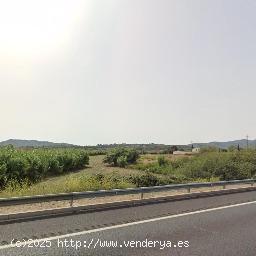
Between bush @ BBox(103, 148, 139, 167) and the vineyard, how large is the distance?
281 centimetres

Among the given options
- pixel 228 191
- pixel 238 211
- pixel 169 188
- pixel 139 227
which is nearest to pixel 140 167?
pixel 228 191

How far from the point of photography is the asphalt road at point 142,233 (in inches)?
321

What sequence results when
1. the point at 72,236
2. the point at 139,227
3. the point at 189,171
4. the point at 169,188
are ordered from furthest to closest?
the point at 189,171 → the point at 169,188 → the point at 139,227 → the point at 72,236

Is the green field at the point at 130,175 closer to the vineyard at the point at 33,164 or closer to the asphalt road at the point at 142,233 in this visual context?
the vineyard at the point at 33,164

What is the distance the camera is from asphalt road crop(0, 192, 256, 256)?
8.15 metres

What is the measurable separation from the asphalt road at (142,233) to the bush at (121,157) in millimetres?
36873

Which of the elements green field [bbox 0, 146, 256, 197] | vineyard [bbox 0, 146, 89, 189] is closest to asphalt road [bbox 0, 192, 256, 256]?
green field [bbox 0, 146, 256, 197]

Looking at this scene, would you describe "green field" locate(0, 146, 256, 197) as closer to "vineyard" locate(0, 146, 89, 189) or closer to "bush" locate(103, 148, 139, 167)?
"vineyard" locate(0, 146, 89, 189)

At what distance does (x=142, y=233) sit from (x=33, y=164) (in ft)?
89.9

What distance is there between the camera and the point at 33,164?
35.9 meters

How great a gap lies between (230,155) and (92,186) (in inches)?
1042

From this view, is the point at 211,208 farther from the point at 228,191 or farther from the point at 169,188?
the point at 228,191

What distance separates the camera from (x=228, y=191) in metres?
20.2

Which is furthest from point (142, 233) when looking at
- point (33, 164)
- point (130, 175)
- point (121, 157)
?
point (121, 157)
